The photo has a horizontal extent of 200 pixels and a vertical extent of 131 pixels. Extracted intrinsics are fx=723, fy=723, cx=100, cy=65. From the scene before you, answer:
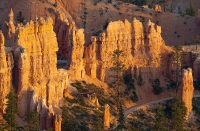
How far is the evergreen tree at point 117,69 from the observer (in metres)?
104

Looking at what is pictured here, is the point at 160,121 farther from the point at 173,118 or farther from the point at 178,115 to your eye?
the point at 178,115

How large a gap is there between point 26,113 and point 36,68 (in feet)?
20.8

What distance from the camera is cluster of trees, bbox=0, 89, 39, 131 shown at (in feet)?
260

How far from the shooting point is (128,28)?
110562 mm

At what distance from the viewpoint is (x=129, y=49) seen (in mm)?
109938

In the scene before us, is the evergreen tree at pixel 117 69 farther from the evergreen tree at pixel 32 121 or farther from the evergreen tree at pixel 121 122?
the evergreen tree at pixel 32 121

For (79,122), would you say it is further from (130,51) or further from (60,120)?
(130,51)

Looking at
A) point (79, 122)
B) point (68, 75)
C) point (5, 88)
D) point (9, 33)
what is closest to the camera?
point (5, 88)

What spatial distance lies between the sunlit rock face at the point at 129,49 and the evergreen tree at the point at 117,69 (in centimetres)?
136

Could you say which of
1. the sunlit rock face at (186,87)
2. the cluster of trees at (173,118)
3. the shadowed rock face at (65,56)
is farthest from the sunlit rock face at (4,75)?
the sunlit rock face at (186,87)

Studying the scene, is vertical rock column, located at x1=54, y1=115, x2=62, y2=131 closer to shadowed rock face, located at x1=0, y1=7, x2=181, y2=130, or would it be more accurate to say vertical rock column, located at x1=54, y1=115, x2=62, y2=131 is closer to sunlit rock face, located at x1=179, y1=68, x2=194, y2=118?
shadowed rock face, located at x1=0, y1=7, x2=181, y2=130

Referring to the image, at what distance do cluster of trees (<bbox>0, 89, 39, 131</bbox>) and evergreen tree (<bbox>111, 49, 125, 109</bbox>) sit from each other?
927 inches

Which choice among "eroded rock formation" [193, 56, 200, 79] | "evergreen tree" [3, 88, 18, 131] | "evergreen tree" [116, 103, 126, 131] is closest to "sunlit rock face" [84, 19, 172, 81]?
"eroded rock formation" [193, 56, 200, 79]

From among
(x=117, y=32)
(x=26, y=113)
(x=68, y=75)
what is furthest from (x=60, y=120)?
(x=117, y=32)
